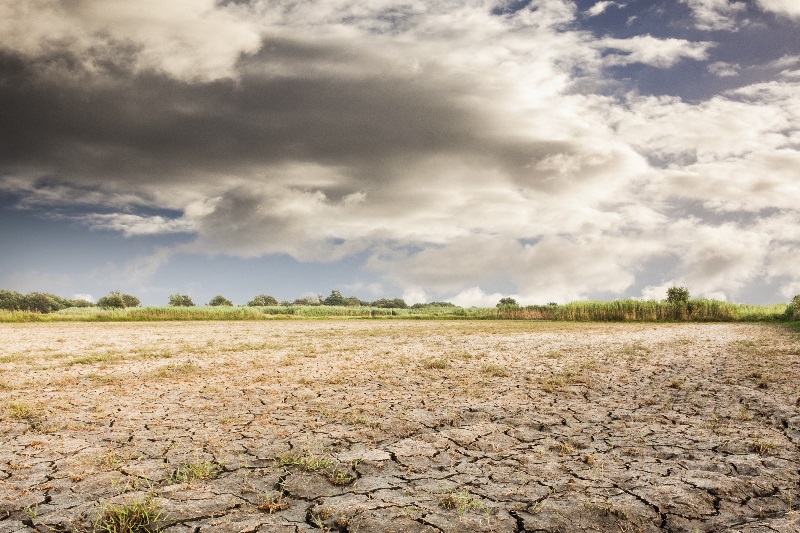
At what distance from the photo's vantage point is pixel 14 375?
9.12 meters

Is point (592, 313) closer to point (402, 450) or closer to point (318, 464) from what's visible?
point (402, 450)

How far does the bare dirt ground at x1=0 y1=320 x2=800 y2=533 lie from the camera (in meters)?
3.40

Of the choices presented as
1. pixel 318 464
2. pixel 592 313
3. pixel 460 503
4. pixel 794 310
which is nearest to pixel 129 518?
pixel 318 464

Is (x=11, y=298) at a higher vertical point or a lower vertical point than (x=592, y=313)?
higher

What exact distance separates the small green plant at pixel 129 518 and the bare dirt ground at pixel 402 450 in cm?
2

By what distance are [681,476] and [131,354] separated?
12.6m

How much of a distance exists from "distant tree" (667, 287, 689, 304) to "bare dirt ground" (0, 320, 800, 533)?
40.3 metres

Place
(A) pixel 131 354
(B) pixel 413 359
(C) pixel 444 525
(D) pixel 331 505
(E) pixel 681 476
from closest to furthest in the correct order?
(C) pixel 444 525 → (D) pixel 331 505 → (E) pixel 681 476 → (B) pixel 413 359 → (A) pixel 131 354

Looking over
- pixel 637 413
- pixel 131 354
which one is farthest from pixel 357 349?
pixel 637 413

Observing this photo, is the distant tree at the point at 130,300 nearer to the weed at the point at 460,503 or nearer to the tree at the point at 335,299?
the tree at the point at 335,299

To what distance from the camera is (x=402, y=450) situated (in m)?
4.72

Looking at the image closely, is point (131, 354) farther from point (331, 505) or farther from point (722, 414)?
point (722, 414)

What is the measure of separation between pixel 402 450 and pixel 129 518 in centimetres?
241

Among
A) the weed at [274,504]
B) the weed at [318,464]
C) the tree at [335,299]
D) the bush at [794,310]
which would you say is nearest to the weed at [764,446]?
the weed at [318,464]
